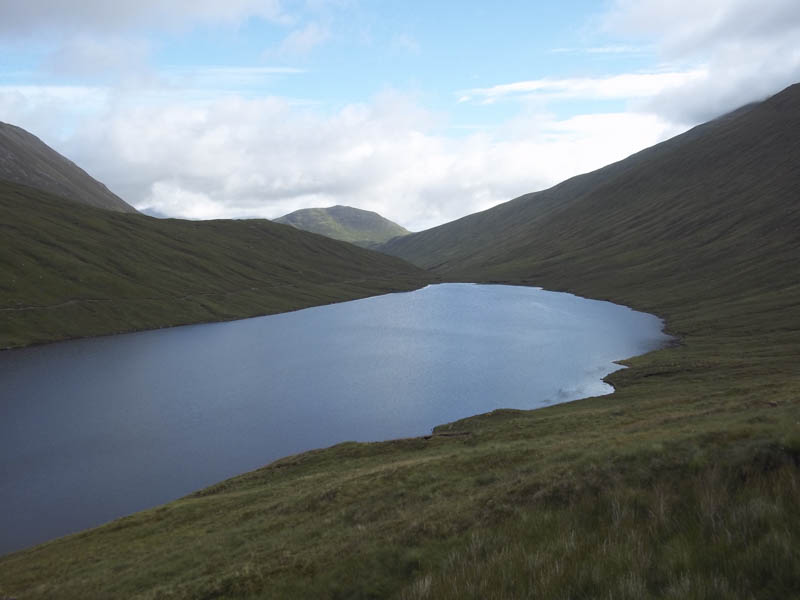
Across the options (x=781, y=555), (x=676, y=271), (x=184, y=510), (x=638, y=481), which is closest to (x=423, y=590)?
(x=781, y=555)

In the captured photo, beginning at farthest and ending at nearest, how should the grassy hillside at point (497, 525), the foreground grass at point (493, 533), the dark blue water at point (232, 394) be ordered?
the dark blue water at point (232, 394), the grassy hillside at point (497, 525), the foreground grass at point (493, 533)

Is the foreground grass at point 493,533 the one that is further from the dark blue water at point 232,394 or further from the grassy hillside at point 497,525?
the dark blue water at point 232,394

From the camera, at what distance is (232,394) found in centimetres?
8419

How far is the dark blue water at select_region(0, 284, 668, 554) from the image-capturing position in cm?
5166

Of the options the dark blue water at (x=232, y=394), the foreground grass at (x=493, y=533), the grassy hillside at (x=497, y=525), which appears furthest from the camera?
the dark blue water at (x=232, y=394)

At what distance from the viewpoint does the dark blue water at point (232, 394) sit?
169 ft

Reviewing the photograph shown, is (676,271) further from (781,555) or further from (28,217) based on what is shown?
(28,217)

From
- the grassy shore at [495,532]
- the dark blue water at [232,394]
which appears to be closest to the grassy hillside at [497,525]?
the grassy shore at [495,532]

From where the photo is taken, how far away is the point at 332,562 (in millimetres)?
13766

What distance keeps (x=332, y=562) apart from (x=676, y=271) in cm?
20893

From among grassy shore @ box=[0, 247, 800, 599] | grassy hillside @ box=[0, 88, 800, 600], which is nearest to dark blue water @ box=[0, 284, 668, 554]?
grassy hillside @ box=[0, 88, 800, 600]

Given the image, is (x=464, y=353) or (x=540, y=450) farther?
(x=464, y=353)

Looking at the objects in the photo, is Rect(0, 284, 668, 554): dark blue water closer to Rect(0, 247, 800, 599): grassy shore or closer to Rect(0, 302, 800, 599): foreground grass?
Rect(0, 247, 800, 599): grassy shore

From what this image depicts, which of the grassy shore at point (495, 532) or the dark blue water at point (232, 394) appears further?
the dark blue water at point (232, 394)
